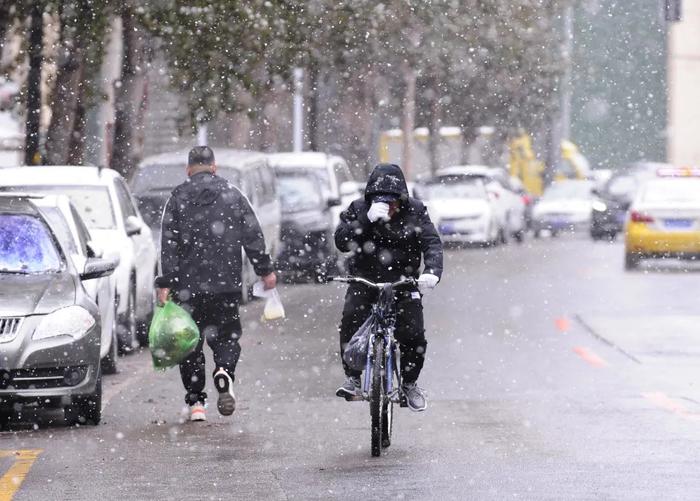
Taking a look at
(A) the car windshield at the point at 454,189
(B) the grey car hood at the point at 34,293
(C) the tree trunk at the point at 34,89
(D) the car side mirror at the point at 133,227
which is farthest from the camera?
(A) the car windshield at the point at 454,189

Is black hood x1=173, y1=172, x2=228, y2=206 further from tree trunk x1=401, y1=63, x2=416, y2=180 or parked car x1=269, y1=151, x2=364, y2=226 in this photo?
tree trunk x1=401, y1=63, x2=416, y2=180

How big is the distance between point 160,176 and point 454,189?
16.7 m

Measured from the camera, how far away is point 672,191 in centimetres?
3119

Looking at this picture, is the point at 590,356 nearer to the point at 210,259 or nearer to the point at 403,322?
the point at 210,259

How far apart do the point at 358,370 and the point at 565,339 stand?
26.8 ft

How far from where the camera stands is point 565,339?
1873 cm

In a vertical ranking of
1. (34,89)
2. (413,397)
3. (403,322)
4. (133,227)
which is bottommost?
(413,397)

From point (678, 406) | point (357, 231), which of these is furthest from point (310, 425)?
point (678, 406)

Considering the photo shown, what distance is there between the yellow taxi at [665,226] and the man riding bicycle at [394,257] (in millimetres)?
19828

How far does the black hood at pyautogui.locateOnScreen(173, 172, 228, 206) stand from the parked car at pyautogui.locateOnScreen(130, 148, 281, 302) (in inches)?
412

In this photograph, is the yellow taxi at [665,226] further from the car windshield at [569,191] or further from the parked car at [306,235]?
the car windshield at [569,191]

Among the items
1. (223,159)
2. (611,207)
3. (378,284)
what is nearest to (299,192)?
(223,159)

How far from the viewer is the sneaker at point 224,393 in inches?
474

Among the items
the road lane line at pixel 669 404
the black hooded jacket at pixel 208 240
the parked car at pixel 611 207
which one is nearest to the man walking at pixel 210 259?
the black hooded jacket at pixel 208 240
